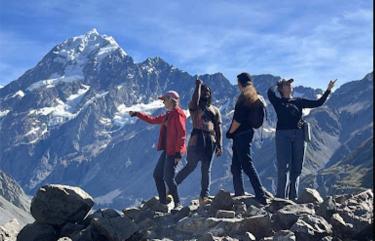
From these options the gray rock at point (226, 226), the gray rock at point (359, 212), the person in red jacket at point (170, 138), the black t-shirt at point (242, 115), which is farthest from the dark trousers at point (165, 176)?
the gray rock at point (359, 212)

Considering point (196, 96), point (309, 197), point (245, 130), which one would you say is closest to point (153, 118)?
point (196, 96)

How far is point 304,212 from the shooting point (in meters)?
13.8

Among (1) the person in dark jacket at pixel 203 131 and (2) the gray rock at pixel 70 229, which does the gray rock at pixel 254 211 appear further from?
(2) the gray rock at pixel 70 229

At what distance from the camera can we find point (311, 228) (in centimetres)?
1231

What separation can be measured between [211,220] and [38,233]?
497 centimetres

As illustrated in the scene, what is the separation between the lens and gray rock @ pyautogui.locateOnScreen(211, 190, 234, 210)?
1560 centimetres

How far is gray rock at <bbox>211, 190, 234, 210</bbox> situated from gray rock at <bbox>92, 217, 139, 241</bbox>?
2.31 meters

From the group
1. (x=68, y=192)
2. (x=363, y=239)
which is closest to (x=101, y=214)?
(x=68, y=192)

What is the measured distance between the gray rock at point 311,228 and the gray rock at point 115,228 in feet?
14.0

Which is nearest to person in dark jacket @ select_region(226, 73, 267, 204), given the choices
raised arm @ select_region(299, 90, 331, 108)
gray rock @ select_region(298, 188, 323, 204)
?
gray rock @ select_region(298, 188, 323, 204)

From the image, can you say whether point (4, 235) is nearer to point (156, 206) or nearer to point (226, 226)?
point (156, 206)

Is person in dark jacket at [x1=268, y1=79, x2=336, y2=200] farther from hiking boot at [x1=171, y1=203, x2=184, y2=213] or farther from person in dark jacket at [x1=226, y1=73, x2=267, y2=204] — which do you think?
hiking boot at [x1=171, y1=203, x2=184, y2=213]

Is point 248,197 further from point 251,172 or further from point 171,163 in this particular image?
point 171,163

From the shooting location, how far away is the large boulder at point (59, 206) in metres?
16.3
